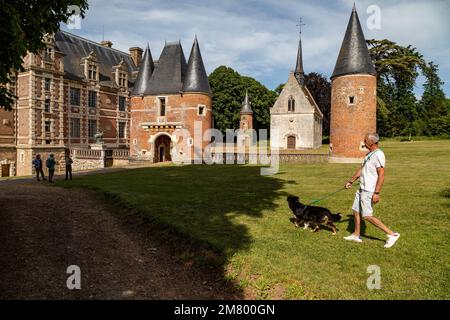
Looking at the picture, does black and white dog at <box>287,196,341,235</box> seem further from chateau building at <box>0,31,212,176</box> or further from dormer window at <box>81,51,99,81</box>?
dormer window at <box>81,51,99,81</box>

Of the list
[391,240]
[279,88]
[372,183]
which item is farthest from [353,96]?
[279,88]

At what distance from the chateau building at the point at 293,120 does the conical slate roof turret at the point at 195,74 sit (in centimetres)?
1616

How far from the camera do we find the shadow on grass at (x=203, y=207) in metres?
6.24

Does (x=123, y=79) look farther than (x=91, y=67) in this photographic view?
Yes

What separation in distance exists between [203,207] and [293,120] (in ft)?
110

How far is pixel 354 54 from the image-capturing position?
2223 cm

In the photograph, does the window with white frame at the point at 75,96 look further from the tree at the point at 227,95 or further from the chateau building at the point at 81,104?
the tree at the point at 227,95

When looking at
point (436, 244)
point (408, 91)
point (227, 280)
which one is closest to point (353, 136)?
point (436, 244)

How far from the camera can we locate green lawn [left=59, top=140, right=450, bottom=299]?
4.59 metres

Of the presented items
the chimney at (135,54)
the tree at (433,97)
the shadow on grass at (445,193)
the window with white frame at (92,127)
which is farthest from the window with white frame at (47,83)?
the tree at (433,97)

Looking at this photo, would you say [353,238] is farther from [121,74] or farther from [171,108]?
[121,74]

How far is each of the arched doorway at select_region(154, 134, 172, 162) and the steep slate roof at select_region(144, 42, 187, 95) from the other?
4249 millimetres

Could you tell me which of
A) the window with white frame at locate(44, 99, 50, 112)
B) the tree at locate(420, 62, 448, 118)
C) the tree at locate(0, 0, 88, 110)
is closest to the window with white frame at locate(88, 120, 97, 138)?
the window with white frame at locate(44, 99, 50, 112)
